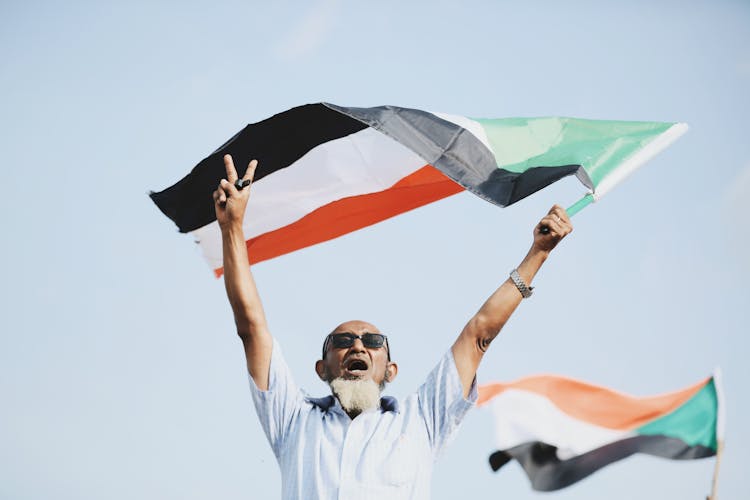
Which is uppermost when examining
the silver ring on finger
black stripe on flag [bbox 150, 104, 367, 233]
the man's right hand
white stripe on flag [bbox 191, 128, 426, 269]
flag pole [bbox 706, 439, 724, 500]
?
black stripe on flag [bbox 150, 104, 367, 233]

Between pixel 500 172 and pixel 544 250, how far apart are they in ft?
3.51

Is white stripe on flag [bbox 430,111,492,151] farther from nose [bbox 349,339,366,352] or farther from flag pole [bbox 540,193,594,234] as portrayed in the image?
nose [bbox 349,339,366,352]

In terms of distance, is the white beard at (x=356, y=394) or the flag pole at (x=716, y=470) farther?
the flag pole at (x=716, y=470)

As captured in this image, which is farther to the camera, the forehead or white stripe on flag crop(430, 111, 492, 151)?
white stripe on flag crop(430, 111, 492, 151)

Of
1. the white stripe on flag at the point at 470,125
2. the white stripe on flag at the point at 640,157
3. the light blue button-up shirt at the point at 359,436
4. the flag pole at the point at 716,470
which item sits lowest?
the flag pole at the point at 716,470

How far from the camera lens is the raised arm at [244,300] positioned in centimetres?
493

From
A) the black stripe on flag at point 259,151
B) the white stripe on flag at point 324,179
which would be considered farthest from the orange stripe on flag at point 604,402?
the black stripe on flag at point 259,151

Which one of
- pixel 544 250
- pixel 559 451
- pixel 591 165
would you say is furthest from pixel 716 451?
pixel 544 250

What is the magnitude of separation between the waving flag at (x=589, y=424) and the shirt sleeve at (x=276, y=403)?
3768 mm

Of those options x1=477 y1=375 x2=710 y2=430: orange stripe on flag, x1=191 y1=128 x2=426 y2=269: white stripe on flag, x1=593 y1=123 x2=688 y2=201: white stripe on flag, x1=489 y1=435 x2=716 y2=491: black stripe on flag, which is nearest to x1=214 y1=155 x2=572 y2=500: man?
x1=593 y1=123 x2=688 y2=201: white stripe on flag

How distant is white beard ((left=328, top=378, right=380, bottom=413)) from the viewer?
5.10 metres

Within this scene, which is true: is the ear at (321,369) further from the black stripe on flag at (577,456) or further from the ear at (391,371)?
the black stripe on flag at (577,456)

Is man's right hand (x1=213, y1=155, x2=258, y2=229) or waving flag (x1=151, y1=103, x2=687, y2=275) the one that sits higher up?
waving flag (x1=151, y1=103, x2=687, y2=275)

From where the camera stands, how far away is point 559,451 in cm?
848
